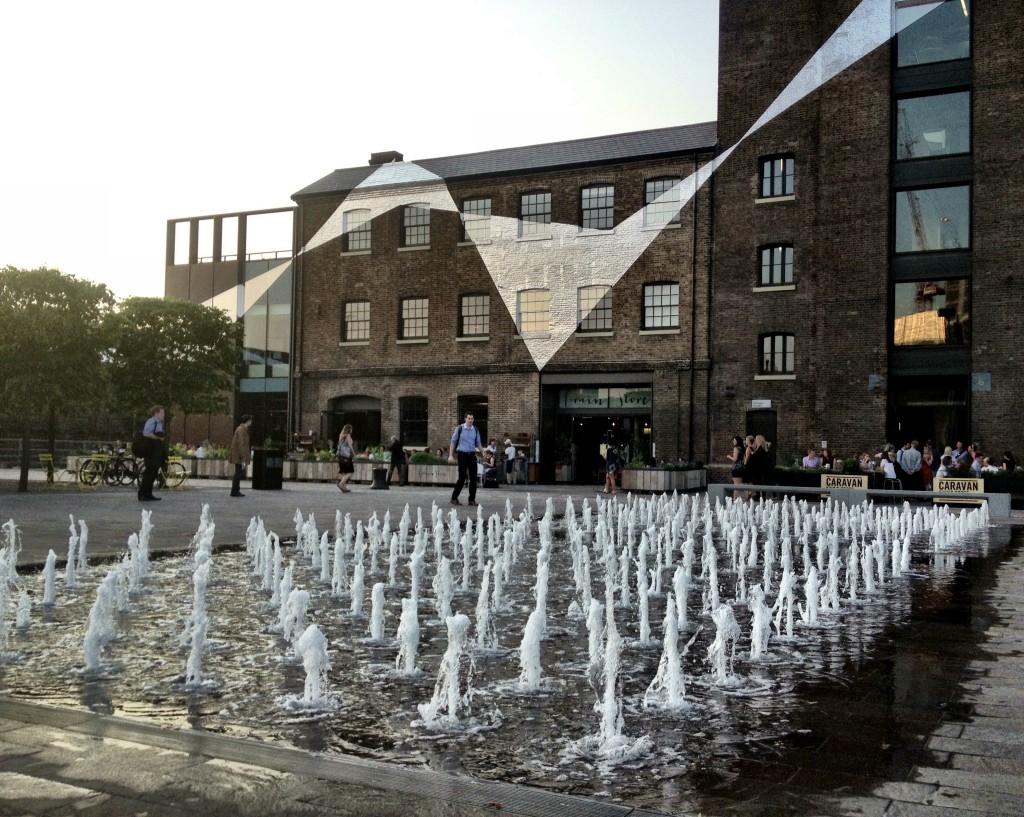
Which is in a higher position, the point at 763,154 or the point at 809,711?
the point at 763,154

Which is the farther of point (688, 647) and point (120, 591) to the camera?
point (120, 591)

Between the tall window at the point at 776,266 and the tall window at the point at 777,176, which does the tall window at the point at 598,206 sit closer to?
the tall window at the point at 777,176

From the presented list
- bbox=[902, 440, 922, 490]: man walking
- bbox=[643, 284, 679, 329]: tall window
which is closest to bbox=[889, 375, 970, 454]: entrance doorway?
bbox=[902, 440, 922, 490]: man walking

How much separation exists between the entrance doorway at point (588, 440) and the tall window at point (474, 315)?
4.40 m

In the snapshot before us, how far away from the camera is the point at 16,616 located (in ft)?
22.1

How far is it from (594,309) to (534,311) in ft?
7.22

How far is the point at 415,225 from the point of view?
36.8m

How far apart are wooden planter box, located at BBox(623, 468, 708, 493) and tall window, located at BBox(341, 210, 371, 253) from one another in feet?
49.6

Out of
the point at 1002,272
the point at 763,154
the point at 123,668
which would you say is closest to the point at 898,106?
the point at 763,154

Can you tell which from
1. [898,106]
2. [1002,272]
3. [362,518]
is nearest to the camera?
[362,518]

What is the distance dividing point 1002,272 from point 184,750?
93.5 feet

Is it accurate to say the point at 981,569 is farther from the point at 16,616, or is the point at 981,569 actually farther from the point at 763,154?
the point at 763,154

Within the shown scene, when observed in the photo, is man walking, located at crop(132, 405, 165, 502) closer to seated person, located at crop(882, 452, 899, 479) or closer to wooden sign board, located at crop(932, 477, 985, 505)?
wooden sign board, located at crop(932, 477, 985, 505)

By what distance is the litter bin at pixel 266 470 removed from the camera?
82.1ft
